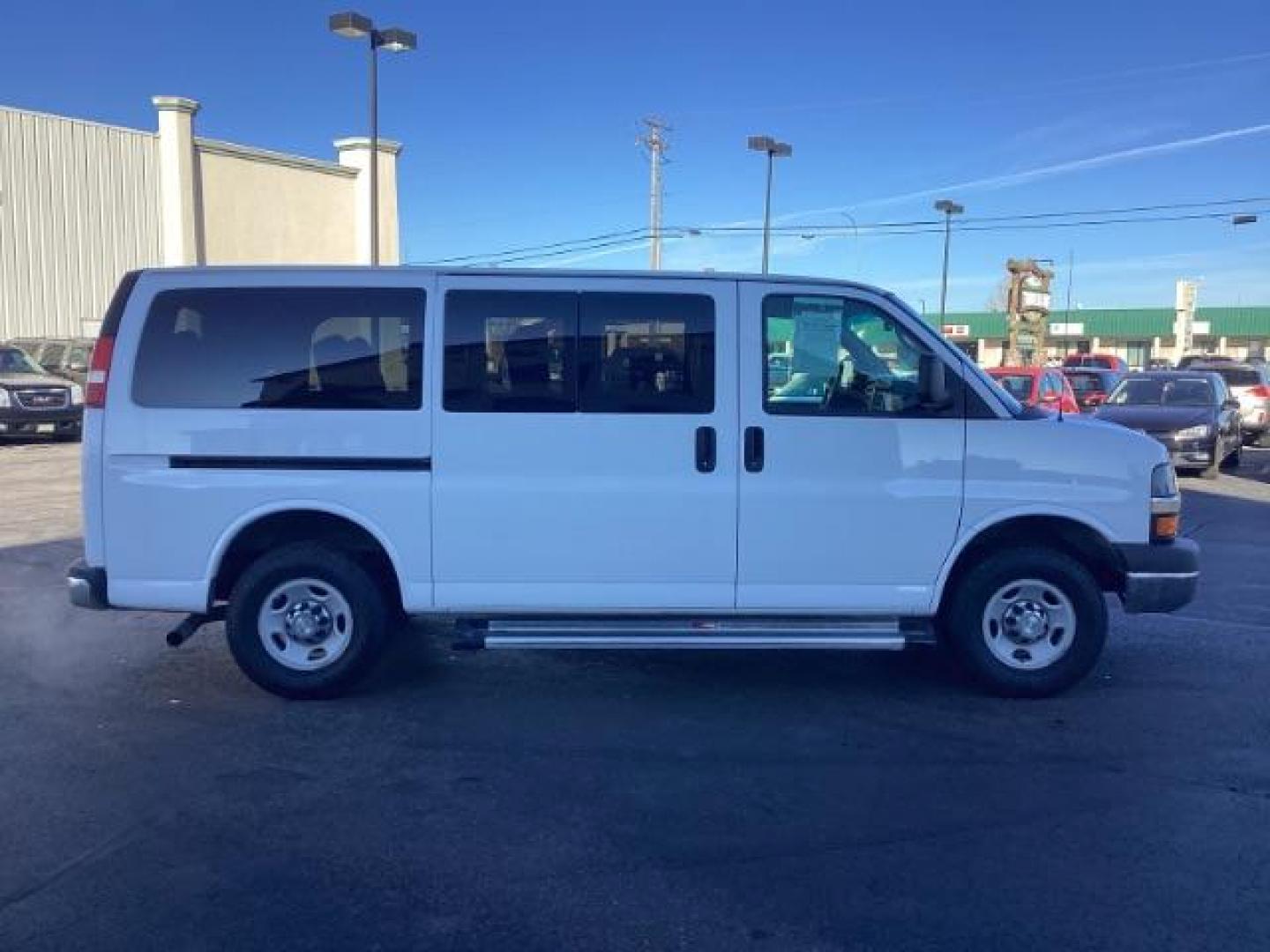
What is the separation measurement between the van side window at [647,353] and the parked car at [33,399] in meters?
17.3

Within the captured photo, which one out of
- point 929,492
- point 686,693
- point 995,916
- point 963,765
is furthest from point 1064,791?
point 686,693

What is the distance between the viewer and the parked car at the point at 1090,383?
75.5 ft

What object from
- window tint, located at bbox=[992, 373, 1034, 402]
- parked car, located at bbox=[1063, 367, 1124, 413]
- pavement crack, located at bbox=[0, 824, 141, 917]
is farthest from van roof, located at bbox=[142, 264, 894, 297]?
parked car, located at bbox=[1063, 367, 1124, 413]

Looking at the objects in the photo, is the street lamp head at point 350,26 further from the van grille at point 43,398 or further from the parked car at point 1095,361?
the parked car at point 1095,361

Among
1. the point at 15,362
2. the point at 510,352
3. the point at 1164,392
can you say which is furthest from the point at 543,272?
the point at 15,362

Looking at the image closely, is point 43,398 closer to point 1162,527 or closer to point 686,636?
point 686,636

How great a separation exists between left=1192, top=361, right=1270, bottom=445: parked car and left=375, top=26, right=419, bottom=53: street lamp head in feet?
51.9

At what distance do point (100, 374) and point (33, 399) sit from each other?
1609 cm

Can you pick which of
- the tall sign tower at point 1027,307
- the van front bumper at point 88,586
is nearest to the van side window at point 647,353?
the van front bumper at point 88,586

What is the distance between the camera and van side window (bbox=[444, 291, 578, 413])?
5.69 m

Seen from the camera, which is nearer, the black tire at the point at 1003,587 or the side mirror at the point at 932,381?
the side mirror at the point at 932,381

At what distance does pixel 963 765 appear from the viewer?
5.01 metres

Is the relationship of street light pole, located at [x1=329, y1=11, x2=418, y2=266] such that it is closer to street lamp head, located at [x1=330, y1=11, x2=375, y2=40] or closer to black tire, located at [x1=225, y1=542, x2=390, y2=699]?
street lamp head, located at [x1=330, y1=11, x2=375, y2=40]

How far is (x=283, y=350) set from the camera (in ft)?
18.7
